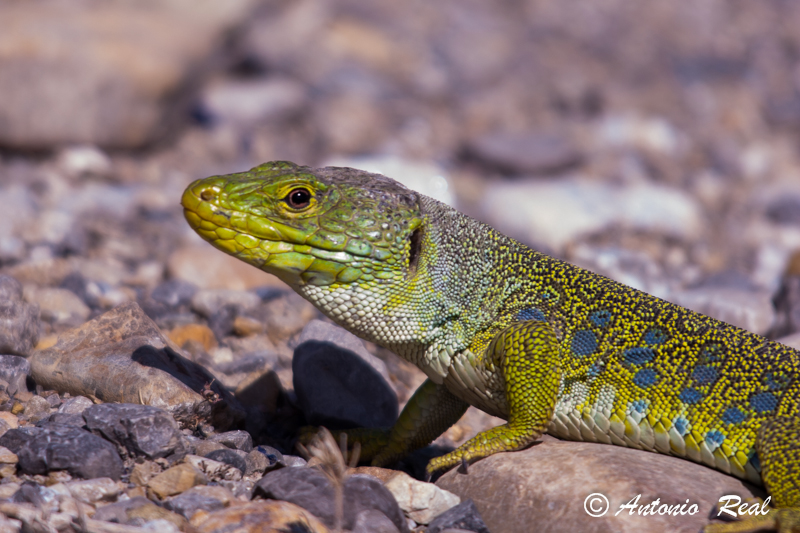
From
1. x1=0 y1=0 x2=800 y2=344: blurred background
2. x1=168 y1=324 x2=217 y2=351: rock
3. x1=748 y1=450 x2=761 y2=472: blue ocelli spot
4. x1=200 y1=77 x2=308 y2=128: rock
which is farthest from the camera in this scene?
x1=200 y1=77 x2=308 y2=128: rock

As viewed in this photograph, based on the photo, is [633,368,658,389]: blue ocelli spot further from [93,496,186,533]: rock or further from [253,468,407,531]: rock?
[93,496,186,533]: rock

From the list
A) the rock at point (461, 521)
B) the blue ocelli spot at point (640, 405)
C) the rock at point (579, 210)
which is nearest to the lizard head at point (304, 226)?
the rock at point (461, 521)

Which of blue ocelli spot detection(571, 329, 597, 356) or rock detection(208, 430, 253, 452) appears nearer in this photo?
blue ocelli spot detection(571, 329, 597, 356)

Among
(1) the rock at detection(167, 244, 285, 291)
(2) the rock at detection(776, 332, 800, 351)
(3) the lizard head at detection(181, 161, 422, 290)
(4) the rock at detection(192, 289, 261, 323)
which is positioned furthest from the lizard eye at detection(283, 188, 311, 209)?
(2) the rock at detection(776, 332, 800, 351)

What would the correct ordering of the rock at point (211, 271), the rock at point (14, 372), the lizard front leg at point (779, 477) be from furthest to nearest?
1. the rock at point (211, 271)
2. the rock at point (14, 372)
3. the lizard front leg at point (779, 477)

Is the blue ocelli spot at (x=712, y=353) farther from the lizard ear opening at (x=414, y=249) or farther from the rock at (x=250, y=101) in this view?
the rock at (x=250, y=101)

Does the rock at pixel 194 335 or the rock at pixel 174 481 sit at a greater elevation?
the rock at pixel 194 335

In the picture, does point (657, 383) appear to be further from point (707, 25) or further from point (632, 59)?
point (707, 25)

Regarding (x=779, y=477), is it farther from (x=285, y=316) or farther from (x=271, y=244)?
(x=285, y=316)
